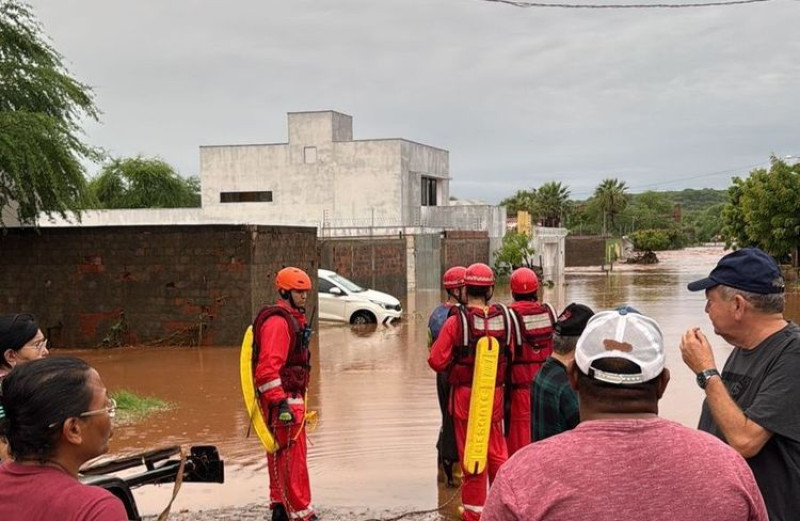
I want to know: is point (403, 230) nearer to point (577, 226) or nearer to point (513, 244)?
point (513, 244)

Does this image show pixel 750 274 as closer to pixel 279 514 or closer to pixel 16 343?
pixel 16 343

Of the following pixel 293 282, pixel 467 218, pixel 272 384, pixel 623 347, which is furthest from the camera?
pixel 467 218

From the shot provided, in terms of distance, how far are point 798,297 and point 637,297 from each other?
217 inches

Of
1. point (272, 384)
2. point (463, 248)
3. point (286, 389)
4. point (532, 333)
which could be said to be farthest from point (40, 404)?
point (463, 248)

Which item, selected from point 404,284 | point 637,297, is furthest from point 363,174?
point 637,297

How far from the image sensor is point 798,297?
1122 inches

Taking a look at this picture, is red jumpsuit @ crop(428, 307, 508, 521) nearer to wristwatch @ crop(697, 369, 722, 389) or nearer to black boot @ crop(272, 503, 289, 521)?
black boot @ crop(272, 503, 289, 521)

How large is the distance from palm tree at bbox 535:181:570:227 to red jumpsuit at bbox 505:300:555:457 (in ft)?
268

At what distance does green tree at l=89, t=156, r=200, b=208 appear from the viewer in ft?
188

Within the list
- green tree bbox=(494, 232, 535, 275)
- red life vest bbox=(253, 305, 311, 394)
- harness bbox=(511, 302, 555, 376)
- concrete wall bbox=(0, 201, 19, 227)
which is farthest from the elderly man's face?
green tree bbox=(494, 232, 535, 275)

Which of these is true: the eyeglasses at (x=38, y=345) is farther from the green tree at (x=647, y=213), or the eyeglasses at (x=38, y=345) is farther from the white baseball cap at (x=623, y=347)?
the green tree at (x=647, y=213)

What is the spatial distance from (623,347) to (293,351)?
4081mm

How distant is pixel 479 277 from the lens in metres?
6.00

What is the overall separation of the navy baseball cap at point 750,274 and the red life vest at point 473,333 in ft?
9.11
